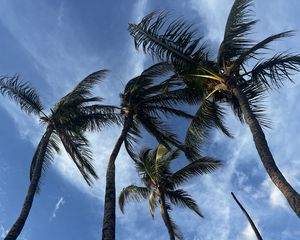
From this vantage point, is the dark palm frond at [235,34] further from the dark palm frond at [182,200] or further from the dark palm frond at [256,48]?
the dark palm frond at [182,200]

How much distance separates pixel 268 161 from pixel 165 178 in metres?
12.4

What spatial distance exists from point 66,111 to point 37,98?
7.35 ft

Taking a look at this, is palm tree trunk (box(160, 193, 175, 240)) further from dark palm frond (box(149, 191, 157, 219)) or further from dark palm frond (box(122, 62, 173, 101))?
dark palm frond (box(122, 62, 173, 101))

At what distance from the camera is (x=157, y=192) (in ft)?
73.9

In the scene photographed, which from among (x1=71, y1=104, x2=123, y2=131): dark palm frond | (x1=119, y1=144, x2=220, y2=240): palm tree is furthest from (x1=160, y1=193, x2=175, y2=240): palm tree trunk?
(x1=71, y1=104, x2=123, y2=131): dark palm frond

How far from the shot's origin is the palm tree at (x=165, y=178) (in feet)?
70.5

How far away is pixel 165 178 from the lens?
22672mm

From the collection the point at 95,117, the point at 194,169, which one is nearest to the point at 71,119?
the point at 95,117

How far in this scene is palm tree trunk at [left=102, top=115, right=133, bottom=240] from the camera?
12359 mm

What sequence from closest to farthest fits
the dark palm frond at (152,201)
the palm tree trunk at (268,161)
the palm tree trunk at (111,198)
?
the palm tree trunk at (268,161) < the palm tree trunk at (111,198) < the dark palm frond at (152,201)

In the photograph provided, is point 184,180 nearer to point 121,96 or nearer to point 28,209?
point 121,96

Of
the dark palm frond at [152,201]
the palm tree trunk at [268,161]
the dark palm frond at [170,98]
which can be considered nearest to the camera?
the palm tree trunk at [268,161]

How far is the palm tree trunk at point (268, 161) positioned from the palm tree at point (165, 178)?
29.1ft

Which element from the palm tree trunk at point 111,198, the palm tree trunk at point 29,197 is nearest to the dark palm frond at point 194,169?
the palm tree trunk at point 111,198
